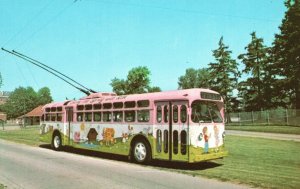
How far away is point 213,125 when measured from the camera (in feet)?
47.0

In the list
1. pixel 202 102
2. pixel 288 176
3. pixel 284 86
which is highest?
pixel 284 86

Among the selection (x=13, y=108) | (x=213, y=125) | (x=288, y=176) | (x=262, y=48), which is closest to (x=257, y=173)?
(x=288, y=176)

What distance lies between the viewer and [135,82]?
9988cm

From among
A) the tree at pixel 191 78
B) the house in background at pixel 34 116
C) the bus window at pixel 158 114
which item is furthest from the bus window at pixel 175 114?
the tree at pixel 191 78

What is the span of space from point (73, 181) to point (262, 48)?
5341 cm

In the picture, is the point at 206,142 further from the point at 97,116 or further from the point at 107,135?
the point at 97,116

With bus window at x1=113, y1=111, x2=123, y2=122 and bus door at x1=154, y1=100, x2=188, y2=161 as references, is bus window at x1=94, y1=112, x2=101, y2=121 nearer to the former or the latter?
bus window at x1=113, y1=111, x2=123, y2=122

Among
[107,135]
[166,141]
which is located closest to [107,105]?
[107,135]

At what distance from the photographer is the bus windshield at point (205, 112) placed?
1375 centimetres

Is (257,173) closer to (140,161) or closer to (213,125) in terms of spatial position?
(213,125)

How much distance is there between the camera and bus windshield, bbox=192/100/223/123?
45.1 feet

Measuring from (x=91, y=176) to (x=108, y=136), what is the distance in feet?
17.3

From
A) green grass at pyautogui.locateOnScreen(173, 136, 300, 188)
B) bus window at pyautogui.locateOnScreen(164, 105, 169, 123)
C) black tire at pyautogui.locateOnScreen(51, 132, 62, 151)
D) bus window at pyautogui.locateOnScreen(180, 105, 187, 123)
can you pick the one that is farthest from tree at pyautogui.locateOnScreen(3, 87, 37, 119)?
bus window at pyautogui.locateOnScreen(180, 105, 187, 123)

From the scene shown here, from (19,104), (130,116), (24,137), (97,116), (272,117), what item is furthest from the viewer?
(19,104)
